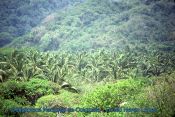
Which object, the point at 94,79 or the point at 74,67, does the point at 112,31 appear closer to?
the point at 74,67

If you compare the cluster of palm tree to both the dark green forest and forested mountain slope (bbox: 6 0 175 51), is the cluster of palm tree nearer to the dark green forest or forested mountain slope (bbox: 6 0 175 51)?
the dark green forest

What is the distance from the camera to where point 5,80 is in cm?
5850

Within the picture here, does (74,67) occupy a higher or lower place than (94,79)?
higher

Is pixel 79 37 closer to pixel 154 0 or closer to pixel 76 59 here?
pixel 154 0

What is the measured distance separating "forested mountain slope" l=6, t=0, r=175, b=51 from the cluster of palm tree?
6413cm

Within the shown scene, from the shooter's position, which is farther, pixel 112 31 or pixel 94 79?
pixel 112 31

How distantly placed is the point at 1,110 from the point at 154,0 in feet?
544

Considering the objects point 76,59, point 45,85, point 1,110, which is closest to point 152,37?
point 76,59

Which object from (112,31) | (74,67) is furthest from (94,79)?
(112,31)

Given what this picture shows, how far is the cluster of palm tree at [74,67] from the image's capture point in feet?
200

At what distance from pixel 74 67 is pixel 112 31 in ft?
298

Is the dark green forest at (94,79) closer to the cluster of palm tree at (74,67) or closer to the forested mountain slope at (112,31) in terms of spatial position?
the cluster of palm tree at (74,67)

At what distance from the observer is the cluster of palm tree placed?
60.8m

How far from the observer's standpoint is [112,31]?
17075cm
